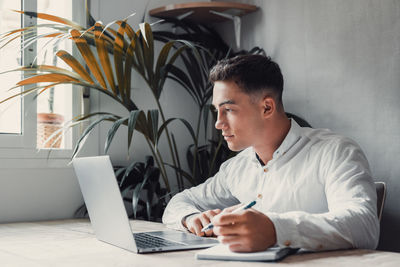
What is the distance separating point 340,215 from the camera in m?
1.38

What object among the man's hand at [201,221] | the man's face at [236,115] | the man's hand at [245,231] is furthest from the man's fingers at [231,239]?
the man's face at [236,115]

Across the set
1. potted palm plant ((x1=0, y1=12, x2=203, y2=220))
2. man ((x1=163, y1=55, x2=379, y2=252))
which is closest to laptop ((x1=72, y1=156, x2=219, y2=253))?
man ((x1=163, y1=55, x2=379, y2=252))

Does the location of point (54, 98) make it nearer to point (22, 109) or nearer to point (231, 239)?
point (22, 109)

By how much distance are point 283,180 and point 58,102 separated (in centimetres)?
149

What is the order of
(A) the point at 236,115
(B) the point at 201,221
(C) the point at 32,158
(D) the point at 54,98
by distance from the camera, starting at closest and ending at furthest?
(B) the point at 201,221 < (A) the point at 236,115 < (C) the point at 32,158 < (D) the point at 54,98

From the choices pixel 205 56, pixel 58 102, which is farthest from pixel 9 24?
pixel 205 56

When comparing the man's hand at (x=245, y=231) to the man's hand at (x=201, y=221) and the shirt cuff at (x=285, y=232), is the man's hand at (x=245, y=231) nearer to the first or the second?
the shirt cuff at (x=285, y=232)

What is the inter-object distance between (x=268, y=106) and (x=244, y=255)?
0.80m

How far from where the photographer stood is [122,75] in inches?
103

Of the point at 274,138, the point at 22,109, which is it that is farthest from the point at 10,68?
the point at 274,138

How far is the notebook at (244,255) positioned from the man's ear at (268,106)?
0.71m

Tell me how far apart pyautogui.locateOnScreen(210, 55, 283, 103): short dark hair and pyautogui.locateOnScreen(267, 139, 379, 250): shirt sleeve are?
0.35m

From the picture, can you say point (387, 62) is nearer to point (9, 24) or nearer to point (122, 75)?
point (122, 75)

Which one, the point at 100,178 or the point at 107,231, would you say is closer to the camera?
the point at 100,178
